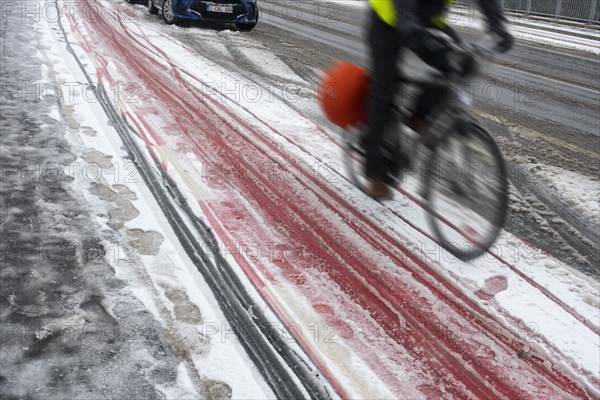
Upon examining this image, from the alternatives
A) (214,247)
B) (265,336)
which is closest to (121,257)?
(214,247)

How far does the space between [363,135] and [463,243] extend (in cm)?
98

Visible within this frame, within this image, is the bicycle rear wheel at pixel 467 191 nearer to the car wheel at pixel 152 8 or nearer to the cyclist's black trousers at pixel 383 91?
the cyclist's black trousers at pixel 383 91

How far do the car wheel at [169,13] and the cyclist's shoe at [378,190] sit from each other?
8.58 metres

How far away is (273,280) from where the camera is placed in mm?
3139

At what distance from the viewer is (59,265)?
309 cm

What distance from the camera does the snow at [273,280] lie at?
2.48 metres

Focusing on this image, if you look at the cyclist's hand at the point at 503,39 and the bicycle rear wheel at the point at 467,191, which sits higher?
the cyclist's hand at the point at 503,39

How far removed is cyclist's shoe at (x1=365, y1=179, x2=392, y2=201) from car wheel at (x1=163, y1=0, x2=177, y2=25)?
28.1 feet

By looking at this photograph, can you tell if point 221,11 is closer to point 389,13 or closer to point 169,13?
point 169,13

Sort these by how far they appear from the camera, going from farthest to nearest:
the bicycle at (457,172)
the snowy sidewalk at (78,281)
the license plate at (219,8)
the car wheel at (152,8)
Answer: the car wheel at (152,8)
the license plate at (219,8)
the bicycle at (457,172)
the snowy sidewalk at (78,281)

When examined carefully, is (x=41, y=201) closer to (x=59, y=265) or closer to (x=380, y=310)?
(x=59, y=265)

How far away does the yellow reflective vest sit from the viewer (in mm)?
3256

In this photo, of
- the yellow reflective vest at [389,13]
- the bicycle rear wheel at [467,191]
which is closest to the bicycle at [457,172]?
the bicycle rear wheel at [467,191]

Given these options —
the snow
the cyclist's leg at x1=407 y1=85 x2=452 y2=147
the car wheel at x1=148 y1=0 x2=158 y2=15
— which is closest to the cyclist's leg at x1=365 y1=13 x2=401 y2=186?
the cyclist's leg at x1=407 y1=85 x2=452 y2=147
